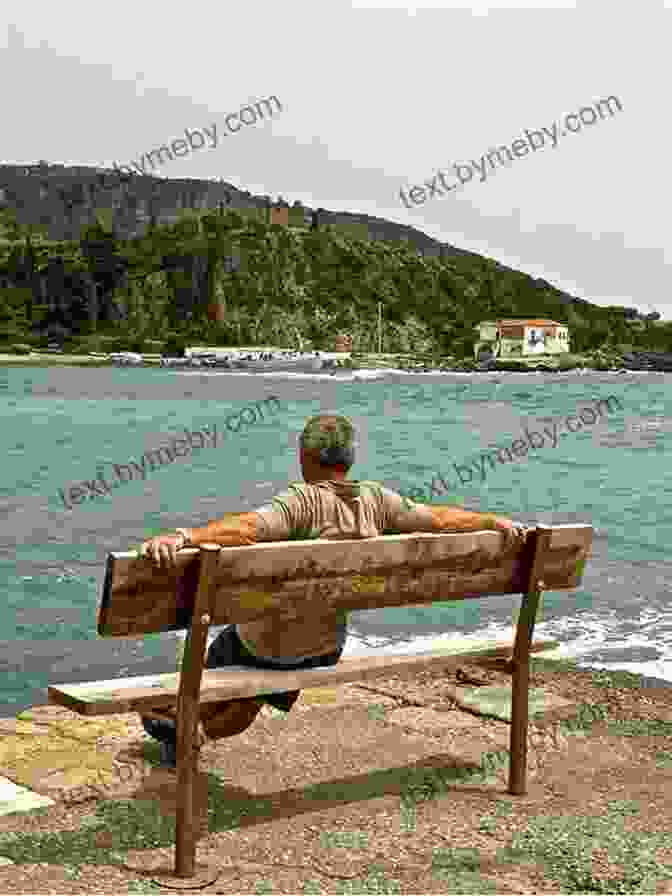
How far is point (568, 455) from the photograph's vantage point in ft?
152

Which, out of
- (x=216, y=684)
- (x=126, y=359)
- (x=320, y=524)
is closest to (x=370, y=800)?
(x=216, y=684)

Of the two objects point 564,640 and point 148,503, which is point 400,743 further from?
point 148,503

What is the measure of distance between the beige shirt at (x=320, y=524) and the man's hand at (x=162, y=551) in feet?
1.62

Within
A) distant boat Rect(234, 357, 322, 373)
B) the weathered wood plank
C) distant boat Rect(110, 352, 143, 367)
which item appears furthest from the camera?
distant boat Rect(110, 352, 143, 367)

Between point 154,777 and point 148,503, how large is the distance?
20777mm

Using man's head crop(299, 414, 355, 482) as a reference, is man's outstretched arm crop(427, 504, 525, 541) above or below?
below

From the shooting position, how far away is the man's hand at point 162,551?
430 centimetres

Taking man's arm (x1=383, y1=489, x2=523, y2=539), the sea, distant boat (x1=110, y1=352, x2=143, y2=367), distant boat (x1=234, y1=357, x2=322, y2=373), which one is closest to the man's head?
man's arm (x1=383, y1=489, x2=523, y2=539)

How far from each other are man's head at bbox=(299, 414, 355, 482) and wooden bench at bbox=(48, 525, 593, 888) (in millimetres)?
362

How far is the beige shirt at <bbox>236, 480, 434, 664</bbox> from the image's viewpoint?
4871 mm

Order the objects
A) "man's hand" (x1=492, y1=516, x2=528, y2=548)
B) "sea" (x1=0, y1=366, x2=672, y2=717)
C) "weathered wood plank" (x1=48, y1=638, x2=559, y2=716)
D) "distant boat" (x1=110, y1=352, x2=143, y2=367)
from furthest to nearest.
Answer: "distant boat" (x1=110, y1=352, x2=143, y2=367) < "sea" (x1=0, y1=366, x2=672, y2=717) < "man's hand" (x1=492, y1=516, x2=528, y2=548) < "weathered wood plank" (x1=48, y1=638, x2=559, y2=716)

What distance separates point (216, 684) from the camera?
4.79m

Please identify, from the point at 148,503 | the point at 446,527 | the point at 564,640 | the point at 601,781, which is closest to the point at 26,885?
the point at 446,527

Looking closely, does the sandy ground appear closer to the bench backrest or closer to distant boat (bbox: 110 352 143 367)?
the bench backrest
